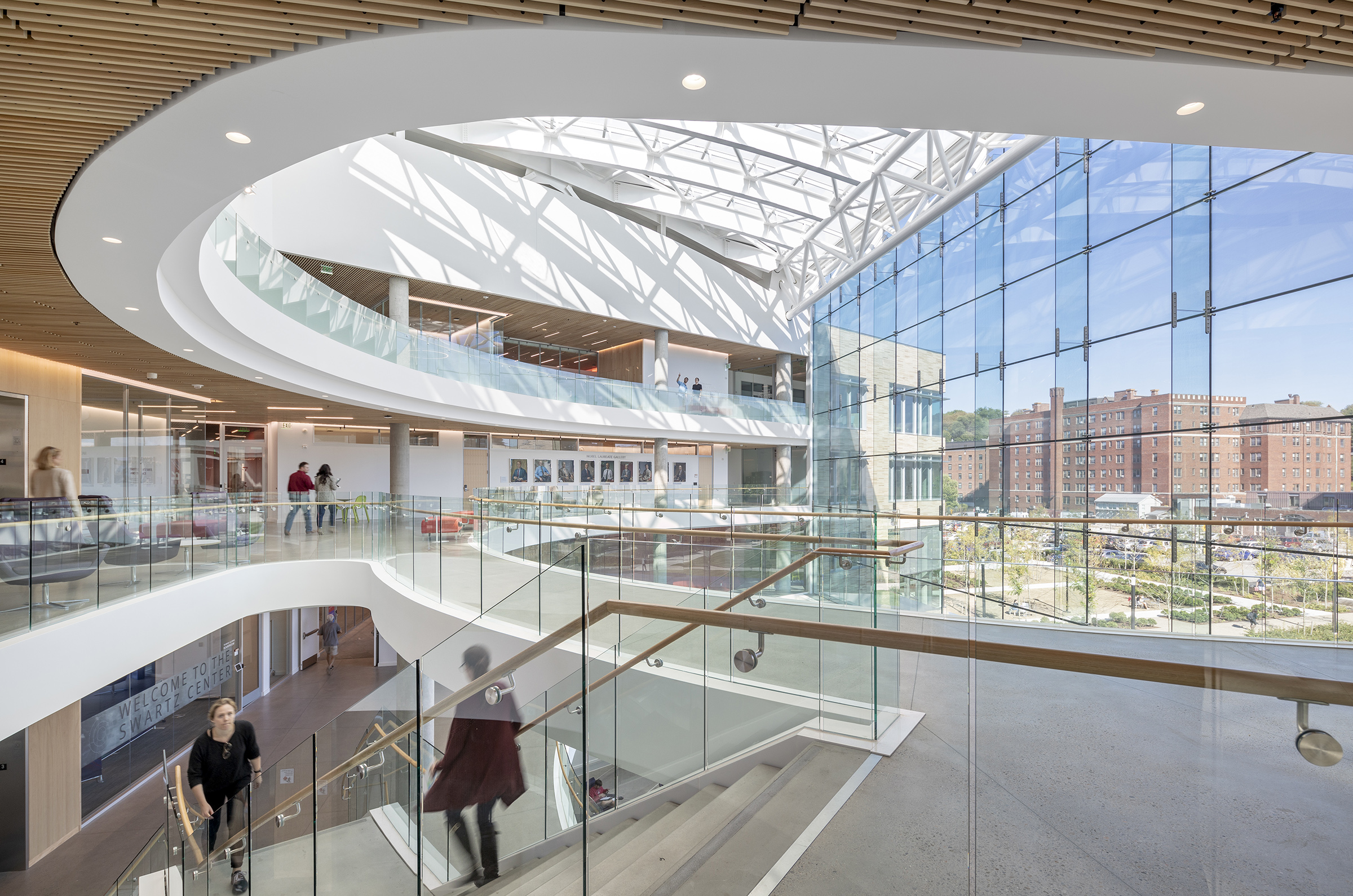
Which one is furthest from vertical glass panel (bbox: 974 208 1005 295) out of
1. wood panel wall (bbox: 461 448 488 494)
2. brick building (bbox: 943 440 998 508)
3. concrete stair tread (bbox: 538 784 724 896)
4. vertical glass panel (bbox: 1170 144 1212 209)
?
wood panel wall (bbox: 461 448 488 494)

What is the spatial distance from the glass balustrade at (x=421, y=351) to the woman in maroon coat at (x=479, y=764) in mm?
6555

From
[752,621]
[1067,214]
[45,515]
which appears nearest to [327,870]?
→ [752,621]

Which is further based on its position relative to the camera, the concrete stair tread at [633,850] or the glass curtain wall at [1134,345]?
the glass curtain wall at [1134,345]

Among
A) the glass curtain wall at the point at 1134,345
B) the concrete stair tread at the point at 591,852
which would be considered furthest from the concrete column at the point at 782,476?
the concrete stair tread at the point at 591,852

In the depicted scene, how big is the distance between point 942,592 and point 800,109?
3.12 m

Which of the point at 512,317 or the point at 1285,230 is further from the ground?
the point at 512,317

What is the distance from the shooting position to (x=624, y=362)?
23.9 metres

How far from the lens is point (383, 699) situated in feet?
9.19

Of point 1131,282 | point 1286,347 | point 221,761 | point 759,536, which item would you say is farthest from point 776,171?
point 221,761

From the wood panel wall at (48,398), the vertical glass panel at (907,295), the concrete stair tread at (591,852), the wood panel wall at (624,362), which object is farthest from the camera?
the wood panel wall at (624,362)

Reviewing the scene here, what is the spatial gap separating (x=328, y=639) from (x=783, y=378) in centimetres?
1755

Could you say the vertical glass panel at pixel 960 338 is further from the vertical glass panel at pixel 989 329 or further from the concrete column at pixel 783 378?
the concrete column at pixel 783 378

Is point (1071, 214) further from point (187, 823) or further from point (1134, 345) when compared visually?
point (187, 823)

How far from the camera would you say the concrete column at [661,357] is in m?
21.1
